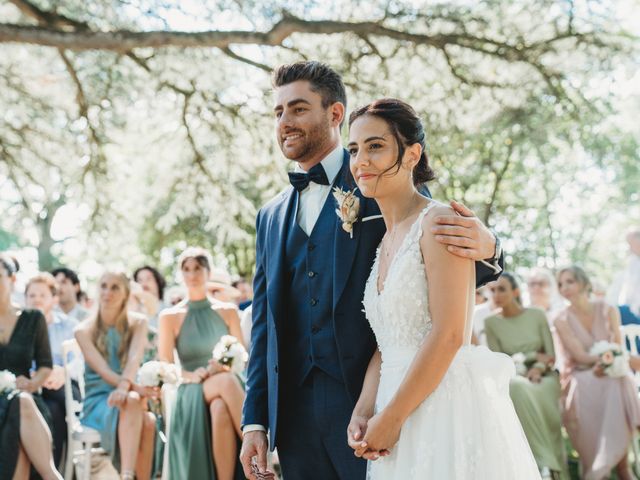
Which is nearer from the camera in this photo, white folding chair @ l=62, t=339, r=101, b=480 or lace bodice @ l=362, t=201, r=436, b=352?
lace bodice @ l=362, t=201, r=436, b=352

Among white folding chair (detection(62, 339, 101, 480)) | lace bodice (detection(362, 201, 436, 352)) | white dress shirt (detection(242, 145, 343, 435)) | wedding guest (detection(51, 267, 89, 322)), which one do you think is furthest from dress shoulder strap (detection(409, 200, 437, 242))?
wedding guest (detection(51, 267, 89, 322))

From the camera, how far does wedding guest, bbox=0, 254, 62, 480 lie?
5582 mm

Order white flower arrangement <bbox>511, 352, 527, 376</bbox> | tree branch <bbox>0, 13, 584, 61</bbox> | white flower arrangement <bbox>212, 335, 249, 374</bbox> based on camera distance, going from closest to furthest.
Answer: white flower arrangement <bbox>212, 335, 249, 374</bbox>
white flower arrangement <bbox>511, 352, 527, 376</bbox>
tree branch <bbox>0, 13, 584, 61</bbox>

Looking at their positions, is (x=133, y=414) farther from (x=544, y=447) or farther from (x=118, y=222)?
(x=118, y=222)

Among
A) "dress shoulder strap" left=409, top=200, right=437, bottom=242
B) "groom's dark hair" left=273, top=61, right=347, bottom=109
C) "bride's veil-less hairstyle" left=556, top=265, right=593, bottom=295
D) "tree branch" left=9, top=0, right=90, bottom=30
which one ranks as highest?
"tree branch" left=9, top=0, right=90, bottom=30

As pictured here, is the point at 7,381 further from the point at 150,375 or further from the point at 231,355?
the point at 231,355

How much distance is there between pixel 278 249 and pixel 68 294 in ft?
20.8

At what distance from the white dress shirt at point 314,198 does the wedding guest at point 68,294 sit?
238 inches

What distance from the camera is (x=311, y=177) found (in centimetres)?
296

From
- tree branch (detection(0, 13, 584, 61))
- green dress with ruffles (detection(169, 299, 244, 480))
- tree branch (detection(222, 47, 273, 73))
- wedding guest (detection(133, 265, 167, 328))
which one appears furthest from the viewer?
tree branch (detection(222, 47, 273, 73))

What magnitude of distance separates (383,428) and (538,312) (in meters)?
5.56

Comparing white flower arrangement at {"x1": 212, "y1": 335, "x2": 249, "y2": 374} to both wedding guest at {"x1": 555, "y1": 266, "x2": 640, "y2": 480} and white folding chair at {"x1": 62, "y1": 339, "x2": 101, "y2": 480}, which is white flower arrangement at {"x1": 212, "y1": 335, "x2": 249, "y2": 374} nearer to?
white folding chair at {"x1": 62, "y1": 339, "x2": 101, "y2": 480}

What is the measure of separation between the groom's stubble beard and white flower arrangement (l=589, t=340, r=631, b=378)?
489cm

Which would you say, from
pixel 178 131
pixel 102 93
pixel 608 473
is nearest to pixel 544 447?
pixel 608 473
